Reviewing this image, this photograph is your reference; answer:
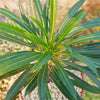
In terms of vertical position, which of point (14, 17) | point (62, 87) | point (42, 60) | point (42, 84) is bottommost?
point (62, 87)

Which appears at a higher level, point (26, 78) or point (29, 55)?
point (29, 55)

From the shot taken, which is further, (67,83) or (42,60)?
(67,83)

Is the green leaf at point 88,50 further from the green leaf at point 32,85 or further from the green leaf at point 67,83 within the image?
the green leaf at point 32,85

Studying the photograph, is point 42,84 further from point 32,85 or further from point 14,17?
point 14,17

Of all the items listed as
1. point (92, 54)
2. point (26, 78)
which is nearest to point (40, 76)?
point (26, 78)

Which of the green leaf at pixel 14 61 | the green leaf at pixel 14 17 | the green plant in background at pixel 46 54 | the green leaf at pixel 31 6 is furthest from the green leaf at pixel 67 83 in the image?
the green leaf at pixel 31 6

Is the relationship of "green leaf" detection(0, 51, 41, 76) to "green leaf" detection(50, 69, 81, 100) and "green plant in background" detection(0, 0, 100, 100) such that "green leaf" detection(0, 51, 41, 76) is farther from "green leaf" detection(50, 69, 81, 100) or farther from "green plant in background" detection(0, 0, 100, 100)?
"green leaf" detection(50, 69, 81, 100)

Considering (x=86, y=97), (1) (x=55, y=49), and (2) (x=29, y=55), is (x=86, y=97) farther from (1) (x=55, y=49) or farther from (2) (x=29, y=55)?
(2) (x=29, y=55)

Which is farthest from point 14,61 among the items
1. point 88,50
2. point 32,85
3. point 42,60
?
point 88,50

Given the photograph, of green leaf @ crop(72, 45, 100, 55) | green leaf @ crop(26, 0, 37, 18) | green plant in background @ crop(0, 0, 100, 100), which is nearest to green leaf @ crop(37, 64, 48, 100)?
green plant in background @ crop(0, 0, 100, 100)
